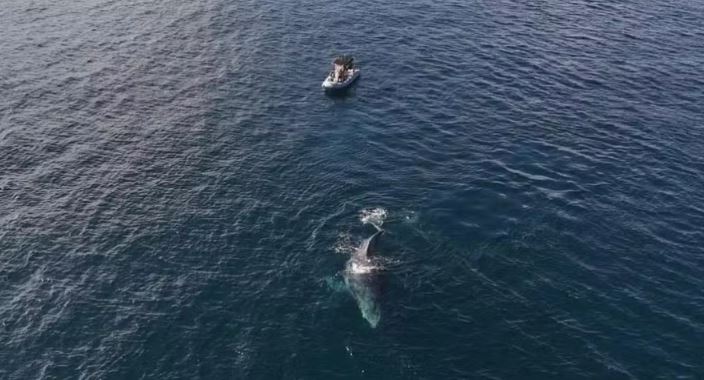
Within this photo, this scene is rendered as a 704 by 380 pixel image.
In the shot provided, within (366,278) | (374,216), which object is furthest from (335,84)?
(366,278)

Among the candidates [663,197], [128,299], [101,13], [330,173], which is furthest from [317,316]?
[101,13]

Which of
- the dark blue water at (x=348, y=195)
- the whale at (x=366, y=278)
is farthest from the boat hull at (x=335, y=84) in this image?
the whale at (x=366, y=278)

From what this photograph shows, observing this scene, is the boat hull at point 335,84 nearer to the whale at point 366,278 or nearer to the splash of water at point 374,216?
the splash of water at point 374,216

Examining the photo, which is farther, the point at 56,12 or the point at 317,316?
the point at 56,12

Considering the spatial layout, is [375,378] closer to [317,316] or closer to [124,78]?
[317,316]

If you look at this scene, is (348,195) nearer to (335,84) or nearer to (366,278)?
(366,278)
